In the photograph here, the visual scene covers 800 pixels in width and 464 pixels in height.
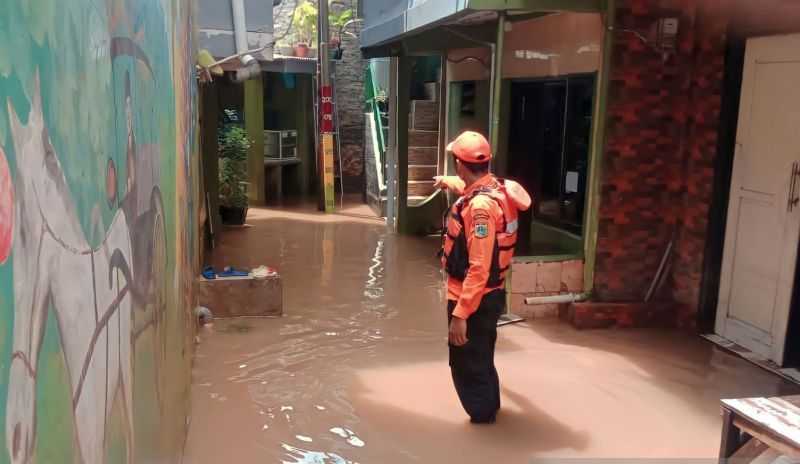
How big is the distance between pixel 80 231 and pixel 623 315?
5672mm

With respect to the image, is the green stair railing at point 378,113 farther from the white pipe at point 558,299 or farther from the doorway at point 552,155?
the white pipe at point 558,299

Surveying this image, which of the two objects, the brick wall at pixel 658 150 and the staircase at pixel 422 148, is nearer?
the brick wall at pixel 658 150

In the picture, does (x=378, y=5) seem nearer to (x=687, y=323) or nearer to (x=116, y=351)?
(x=687, y=323)

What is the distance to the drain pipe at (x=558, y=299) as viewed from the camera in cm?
653

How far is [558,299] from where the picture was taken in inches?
258

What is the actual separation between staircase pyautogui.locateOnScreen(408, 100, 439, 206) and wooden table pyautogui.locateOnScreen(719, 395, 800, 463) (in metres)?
8.28

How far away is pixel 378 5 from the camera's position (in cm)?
977

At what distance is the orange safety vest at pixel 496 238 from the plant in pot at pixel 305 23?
13.7m

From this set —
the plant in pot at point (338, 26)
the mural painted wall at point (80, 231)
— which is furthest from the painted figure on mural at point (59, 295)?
the plant in pot at point (338, 26)

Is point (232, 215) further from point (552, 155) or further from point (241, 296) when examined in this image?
point (552, 155)

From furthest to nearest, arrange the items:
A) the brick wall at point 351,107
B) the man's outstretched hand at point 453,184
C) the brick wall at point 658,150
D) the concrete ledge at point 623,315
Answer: the brick wall at point 351,107, the concrete ledge at point 623,315, the brick wall at point 658,150, the man's outstretched hand at point 453,184

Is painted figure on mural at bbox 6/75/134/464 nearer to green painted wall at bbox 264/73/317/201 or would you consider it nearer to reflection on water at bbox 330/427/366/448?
reflection on water at bbox 330/427/366/448

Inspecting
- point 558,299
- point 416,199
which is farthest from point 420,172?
point 558,299

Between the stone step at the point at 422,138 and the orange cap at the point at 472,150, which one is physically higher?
the orange cap at the point at 472,150
